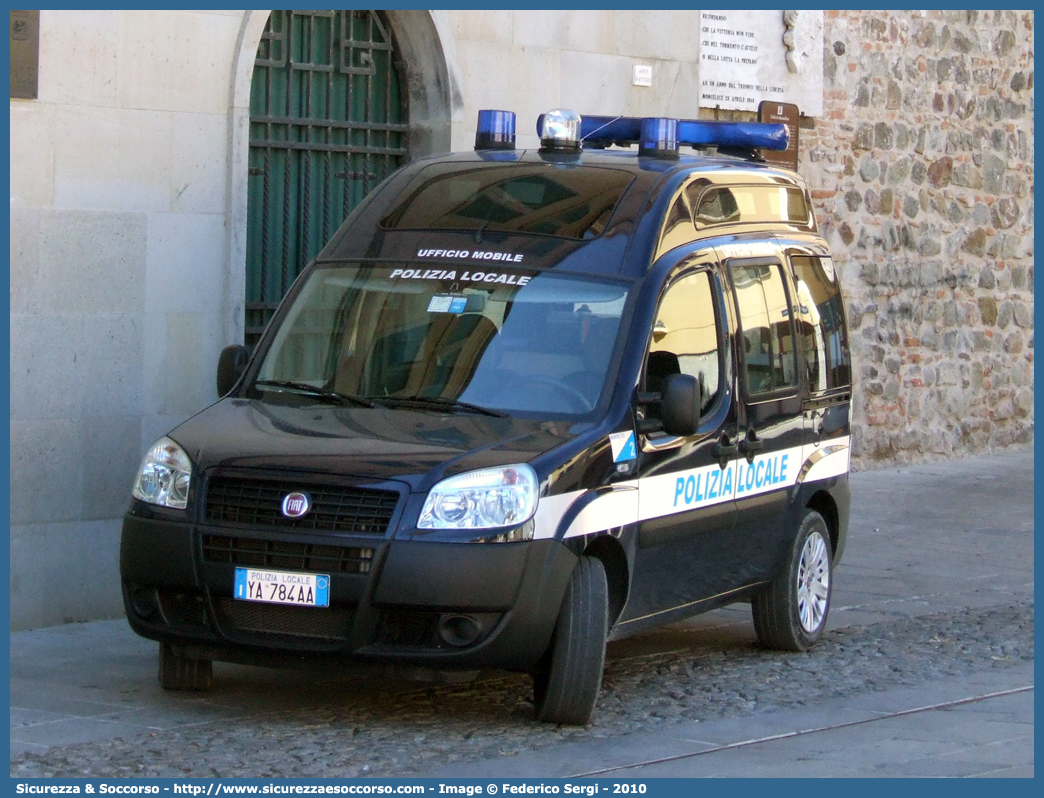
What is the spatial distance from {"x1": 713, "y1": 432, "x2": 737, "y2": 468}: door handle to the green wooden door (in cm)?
375

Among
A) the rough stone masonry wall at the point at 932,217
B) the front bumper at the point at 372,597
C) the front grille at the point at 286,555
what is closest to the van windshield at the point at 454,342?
the front bumper at the point at 372,597

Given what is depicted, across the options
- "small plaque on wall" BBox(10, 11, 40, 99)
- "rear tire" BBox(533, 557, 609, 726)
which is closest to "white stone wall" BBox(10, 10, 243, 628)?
"small plaque on wall" BBox(10, 11, 40, 99)

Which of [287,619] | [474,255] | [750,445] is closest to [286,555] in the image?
[287,619]

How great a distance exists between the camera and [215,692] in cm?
759

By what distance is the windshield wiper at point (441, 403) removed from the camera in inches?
284

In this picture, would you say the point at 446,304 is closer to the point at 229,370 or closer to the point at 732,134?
the point at 229,370

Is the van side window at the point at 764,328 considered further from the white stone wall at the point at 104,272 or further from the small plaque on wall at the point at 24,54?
the small plaque on wall at the point at 24,54

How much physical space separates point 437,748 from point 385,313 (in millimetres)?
2027

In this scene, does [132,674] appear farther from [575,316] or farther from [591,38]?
[591,38]

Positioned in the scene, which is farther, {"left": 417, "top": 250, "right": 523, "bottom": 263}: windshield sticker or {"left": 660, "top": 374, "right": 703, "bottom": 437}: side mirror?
{"left": 417, "top": 250, "right": 523, "bottom": 263}: windshield sticker

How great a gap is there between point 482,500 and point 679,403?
106 cm

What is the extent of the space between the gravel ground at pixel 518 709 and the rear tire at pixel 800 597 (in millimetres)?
96

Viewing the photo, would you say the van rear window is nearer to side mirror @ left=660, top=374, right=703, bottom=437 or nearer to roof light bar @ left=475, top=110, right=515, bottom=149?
roof light bar @ left=475, top=110, right=515, bottom=149

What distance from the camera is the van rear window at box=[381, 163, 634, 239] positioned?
25.7 ft
